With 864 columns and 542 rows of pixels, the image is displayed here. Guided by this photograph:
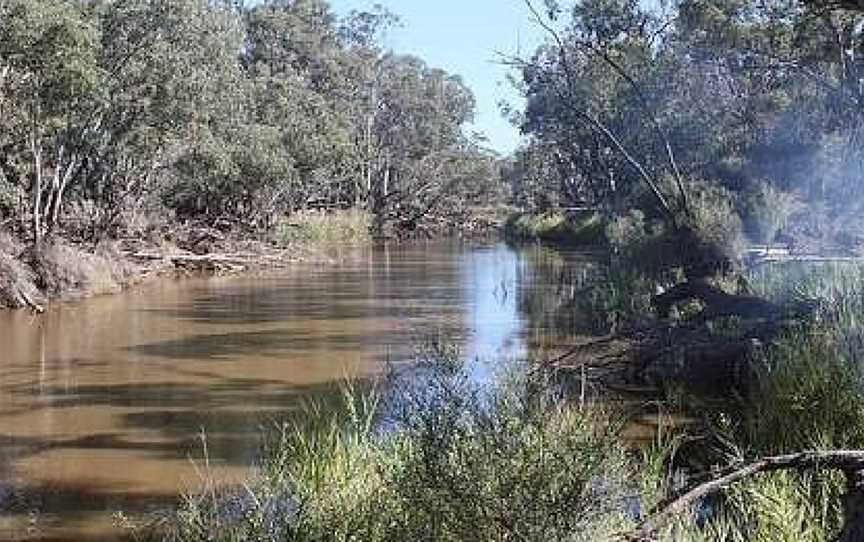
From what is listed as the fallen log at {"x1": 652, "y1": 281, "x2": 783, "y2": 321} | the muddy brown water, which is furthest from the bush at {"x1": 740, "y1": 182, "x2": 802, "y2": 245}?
the fallen log at {"x1": 652, "y1": 281, "x2": 783, "y2": 321}

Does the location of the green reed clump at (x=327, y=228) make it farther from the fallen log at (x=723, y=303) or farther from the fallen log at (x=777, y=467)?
the fallen log at (x=777, y=467)

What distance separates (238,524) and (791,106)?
2943cm

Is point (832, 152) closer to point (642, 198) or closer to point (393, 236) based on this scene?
point (642, 198)

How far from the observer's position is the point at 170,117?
28.2m

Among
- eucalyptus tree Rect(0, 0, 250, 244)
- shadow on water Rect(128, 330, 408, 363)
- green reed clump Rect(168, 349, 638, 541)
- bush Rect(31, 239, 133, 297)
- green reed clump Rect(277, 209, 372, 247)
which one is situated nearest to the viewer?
green reed clump Rect(168, 349, 638, 541)

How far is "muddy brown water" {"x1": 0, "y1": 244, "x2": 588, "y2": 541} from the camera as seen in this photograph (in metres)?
9.63

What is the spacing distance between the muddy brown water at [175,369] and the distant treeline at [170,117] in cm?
401

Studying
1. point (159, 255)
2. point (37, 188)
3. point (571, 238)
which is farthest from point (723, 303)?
point (571, 238)

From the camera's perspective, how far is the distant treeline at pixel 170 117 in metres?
23.4

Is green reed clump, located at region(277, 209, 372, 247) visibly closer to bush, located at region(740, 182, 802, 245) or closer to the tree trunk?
the tree trunk

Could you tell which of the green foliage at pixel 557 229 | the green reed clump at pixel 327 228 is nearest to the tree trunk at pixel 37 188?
the green reed clump at pixel 327 228

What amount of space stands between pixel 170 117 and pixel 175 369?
13294 mm

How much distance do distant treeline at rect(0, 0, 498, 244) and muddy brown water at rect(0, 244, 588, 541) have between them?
4.01 metres

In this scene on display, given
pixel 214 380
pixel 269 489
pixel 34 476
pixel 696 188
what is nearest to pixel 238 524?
pixel 269 489
